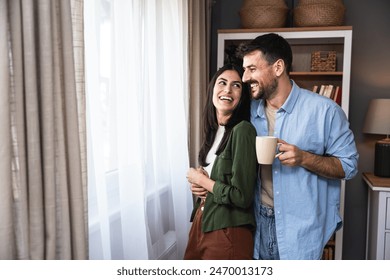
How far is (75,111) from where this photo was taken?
104 centimetres

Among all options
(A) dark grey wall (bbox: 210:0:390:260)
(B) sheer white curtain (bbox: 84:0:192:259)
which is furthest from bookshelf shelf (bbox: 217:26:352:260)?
(B) sheer white curtain (bbox: 84:0:192:259)

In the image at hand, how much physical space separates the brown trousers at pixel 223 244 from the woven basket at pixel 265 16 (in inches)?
62.9

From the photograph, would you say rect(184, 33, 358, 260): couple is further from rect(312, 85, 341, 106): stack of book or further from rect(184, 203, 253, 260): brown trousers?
rect(312, 85, 341, 106): stack of book

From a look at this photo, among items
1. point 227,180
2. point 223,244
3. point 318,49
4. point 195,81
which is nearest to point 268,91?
point 227,180

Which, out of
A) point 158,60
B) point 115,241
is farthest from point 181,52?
point 115,241

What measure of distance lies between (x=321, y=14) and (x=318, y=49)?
13.8 inches

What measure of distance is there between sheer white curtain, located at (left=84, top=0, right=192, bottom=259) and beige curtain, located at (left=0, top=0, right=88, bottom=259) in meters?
0.29

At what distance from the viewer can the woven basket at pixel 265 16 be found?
94.7 inches

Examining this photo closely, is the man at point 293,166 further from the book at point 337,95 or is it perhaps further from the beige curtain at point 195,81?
the book at point 337,95

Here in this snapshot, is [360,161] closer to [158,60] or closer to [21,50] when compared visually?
[158,60]

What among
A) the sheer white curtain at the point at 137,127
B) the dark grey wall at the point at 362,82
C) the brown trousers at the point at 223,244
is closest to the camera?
the brown trousers at the point at 223,244

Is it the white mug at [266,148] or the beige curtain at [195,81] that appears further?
the beige curtain at [195,81]

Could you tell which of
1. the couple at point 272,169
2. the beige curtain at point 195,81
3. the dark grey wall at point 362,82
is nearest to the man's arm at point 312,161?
the couple at point 272,169

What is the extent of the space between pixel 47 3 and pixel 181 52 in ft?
3.82
